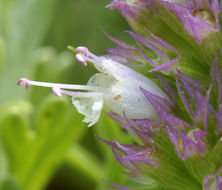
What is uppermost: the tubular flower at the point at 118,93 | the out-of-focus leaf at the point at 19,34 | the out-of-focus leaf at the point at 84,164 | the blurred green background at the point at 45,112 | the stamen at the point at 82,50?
the stamen at the point at 82,50

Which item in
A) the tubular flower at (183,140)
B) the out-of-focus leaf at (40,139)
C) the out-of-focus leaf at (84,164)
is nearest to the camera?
the tubular flower at (183,140)

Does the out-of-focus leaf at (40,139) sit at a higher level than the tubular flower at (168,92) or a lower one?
lower

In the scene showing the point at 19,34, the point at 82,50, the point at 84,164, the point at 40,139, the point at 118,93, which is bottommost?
the point at 84,164

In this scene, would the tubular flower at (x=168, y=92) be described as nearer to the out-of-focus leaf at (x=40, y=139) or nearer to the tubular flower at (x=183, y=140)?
the tubular flower at (x=183, y=140)

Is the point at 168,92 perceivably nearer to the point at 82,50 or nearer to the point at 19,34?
the point at 82,50

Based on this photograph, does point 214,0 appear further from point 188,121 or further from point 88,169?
point 88,169

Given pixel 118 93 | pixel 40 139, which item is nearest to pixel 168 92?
pixel 118 93

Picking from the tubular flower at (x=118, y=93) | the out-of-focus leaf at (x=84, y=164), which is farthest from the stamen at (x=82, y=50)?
the out-of-focus leaf at (x=84, y=164)

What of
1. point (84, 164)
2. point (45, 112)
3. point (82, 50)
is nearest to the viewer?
point (82, 50)
